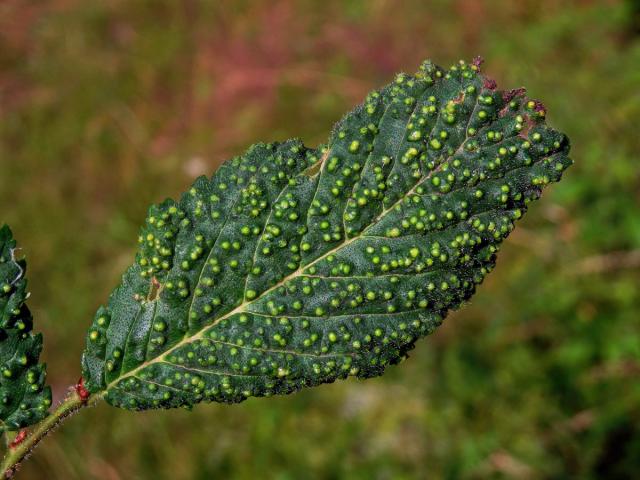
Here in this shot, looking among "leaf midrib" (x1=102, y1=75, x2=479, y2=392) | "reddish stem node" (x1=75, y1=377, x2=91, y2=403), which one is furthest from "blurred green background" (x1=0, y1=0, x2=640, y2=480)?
"reddish stem node" (x1=75, y1=377, x2=91, y2=403)

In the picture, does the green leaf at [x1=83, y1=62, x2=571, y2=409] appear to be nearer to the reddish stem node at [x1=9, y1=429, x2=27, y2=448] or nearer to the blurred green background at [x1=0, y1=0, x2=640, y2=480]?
the reddish stem node at [x1=9, y1=429, x2=27, y2=448]

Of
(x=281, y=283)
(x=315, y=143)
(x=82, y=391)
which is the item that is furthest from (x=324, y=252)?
(x=315, y=143)

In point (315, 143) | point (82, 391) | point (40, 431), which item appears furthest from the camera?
point (315, 143)

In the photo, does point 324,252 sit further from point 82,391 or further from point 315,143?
point 315,143

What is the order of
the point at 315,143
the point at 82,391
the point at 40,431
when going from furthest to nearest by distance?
the point at 315,143 → the point at 82,391 → the point at 40,431

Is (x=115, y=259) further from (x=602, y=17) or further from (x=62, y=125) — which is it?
(x=602, y=17)

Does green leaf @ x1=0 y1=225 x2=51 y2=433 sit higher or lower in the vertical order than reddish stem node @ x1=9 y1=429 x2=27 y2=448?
higher
